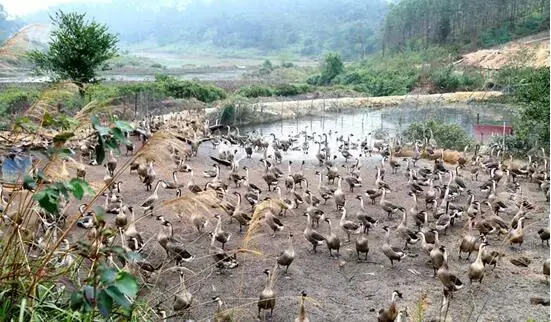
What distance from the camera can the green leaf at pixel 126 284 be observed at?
2674mm

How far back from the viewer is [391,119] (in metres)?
38.7

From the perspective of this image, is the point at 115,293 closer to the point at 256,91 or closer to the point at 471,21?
the point at 256,91

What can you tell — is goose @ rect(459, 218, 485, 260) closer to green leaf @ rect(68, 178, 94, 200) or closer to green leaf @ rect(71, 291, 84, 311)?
green leaf @ rect(68, 178, 94, 200)

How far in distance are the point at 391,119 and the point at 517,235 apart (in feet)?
88.9

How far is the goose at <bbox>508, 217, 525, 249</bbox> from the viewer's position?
470 inches

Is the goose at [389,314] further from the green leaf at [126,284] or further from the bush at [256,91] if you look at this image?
the bush at [256,91]

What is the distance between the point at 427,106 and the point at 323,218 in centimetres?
3426

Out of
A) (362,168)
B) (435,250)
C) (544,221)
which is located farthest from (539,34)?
(435,250)

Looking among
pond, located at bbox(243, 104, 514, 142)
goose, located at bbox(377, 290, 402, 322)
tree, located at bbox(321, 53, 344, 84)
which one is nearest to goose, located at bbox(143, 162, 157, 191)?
goose, located at bbox(377, 290, 402, 322)

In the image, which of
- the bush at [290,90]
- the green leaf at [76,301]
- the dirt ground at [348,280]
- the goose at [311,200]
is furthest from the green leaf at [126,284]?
the bush at [290,90]

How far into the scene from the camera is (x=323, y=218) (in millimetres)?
13852

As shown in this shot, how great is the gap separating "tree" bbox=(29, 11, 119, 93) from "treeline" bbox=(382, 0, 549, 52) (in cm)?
5773

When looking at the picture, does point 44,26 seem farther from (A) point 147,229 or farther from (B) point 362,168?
(B) point 362,168

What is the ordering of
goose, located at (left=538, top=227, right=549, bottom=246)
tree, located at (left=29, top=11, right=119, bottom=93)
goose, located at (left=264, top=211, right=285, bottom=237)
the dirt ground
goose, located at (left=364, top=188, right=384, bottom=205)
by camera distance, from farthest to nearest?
tree, located at (left=29, top=11, right=119, bottom=93)
goose, located at (left=364, top=188, right=384, bottom=205)
goose, located at (left=264, top=211, right=285, bottom=237)
goose, located at (left=538, top=227, right=549, bottom=246)
the dirt ground
